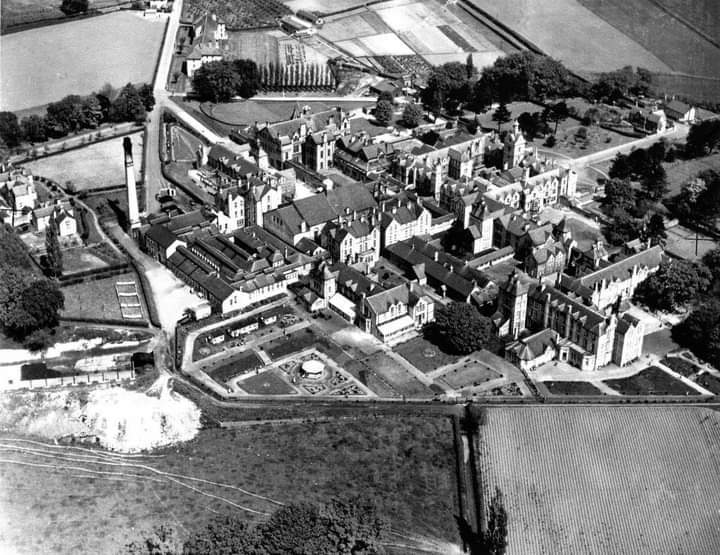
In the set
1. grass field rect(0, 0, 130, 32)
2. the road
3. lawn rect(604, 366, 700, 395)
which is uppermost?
grass field rect(0, 0, 130, 32)

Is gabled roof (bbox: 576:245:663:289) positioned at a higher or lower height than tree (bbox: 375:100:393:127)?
higher

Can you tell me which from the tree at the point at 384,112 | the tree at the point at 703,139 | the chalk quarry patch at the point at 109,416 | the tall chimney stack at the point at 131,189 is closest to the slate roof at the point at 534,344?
the chalk quarry patch at the point at 109,416

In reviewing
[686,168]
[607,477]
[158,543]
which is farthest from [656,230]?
[158,543]

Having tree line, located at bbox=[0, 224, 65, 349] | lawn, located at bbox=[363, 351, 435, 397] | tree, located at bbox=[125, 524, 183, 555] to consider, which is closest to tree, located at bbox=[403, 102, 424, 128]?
lawn, located at bbox=[363, 351, 435, 397]

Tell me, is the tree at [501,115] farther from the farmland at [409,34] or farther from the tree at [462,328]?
the tree at [462,328]

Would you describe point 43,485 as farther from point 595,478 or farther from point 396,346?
point 595,478

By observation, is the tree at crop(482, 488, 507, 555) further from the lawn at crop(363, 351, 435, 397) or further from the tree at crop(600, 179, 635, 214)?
the tree at crop(600, 179, 635, 214)
